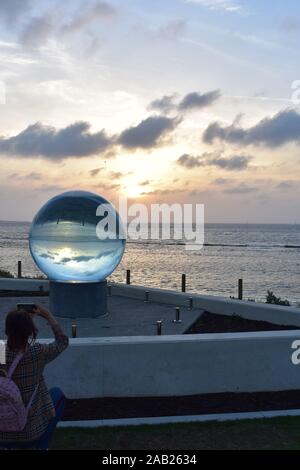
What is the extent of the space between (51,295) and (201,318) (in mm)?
3552

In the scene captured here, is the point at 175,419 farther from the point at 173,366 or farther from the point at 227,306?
the point at 227,306

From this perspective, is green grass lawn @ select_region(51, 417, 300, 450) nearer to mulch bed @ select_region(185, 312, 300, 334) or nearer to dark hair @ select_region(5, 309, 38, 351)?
dark hair @ select_region(5, 309, 38, 351)

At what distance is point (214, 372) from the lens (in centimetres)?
759

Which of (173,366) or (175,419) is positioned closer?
(175,419)

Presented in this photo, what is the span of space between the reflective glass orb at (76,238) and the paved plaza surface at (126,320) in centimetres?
102

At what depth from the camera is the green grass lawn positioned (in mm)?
5586

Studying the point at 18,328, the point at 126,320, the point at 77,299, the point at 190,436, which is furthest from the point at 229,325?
the point at 18,328

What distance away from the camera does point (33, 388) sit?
386cm

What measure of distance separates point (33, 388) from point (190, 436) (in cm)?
266

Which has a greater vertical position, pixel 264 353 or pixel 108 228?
pixel 108 228

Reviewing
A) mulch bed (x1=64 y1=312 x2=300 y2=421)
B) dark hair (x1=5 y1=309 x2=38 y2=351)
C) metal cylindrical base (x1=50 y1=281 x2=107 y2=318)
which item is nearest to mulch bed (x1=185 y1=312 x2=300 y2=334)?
metal cylindrical base (x1=50 y1=281 x2=107 y2=318)

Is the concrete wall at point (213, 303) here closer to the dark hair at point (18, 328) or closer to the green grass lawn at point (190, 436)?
the green grass lawn at point (190, 436)
